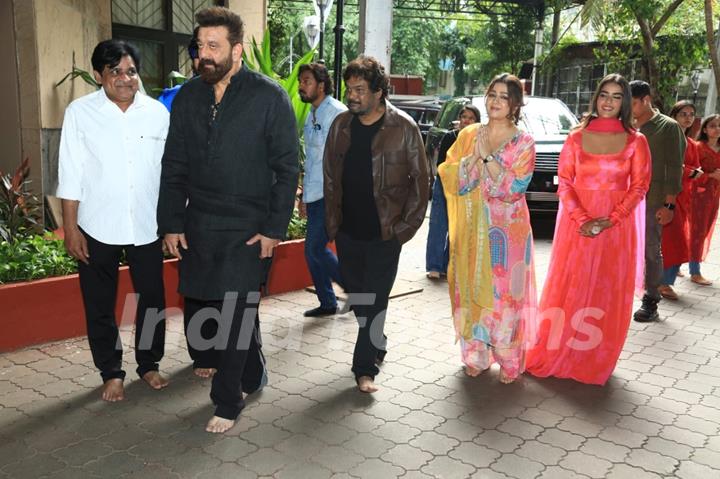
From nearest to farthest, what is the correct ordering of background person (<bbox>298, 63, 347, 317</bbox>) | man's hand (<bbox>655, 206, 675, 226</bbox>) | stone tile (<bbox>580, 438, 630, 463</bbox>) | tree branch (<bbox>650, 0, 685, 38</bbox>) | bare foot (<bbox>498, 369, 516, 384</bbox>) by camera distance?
stone tile (<bbox>580, 438, 630, 463</bbox>) < bare foot (<bbox>498, 369, 516, 384</bbox>) < background person (<bbox>298, 63, 347, 317</bbox>) < man's hand (<bbox>655, 206, 675, 226</bbox>) < tree branch (<bbox>650, 0, 685, 38</bbox>)

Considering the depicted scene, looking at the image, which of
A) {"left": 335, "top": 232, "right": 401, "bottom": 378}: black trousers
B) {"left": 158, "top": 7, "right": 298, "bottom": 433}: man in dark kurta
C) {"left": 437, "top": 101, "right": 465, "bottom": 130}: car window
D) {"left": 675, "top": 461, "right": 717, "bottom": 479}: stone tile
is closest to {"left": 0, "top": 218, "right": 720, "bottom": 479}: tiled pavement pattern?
{"left": 675, "top": 461, "right": 717, "bottom": 479}: stone tile

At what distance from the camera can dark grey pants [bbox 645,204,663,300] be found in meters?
6.04

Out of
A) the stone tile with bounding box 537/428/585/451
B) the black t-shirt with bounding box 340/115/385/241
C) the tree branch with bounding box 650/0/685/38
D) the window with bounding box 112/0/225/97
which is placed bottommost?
the stone tile with bounding box 537/428/585/451

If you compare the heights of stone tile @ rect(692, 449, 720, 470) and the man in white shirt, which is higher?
the man in white shirt

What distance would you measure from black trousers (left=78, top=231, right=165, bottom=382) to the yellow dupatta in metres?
1.80

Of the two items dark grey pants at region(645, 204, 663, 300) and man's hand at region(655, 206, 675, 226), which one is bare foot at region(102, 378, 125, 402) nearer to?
dark grey pants at region(645, 204, 663, 300)

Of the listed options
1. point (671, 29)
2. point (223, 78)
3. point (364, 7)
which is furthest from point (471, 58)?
point (223, 78)

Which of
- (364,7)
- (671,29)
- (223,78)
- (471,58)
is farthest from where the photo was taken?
(471,58)

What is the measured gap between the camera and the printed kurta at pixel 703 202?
279 inches

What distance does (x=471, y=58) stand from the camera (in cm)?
3703

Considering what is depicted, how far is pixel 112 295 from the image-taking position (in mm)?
4039

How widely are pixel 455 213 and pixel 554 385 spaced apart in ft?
4.12

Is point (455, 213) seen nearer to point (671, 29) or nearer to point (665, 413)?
point (665, 413)

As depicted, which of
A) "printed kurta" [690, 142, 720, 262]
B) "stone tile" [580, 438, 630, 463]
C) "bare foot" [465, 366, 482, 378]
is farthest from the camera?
"printed kurta" [690, 142, 720, 262]
